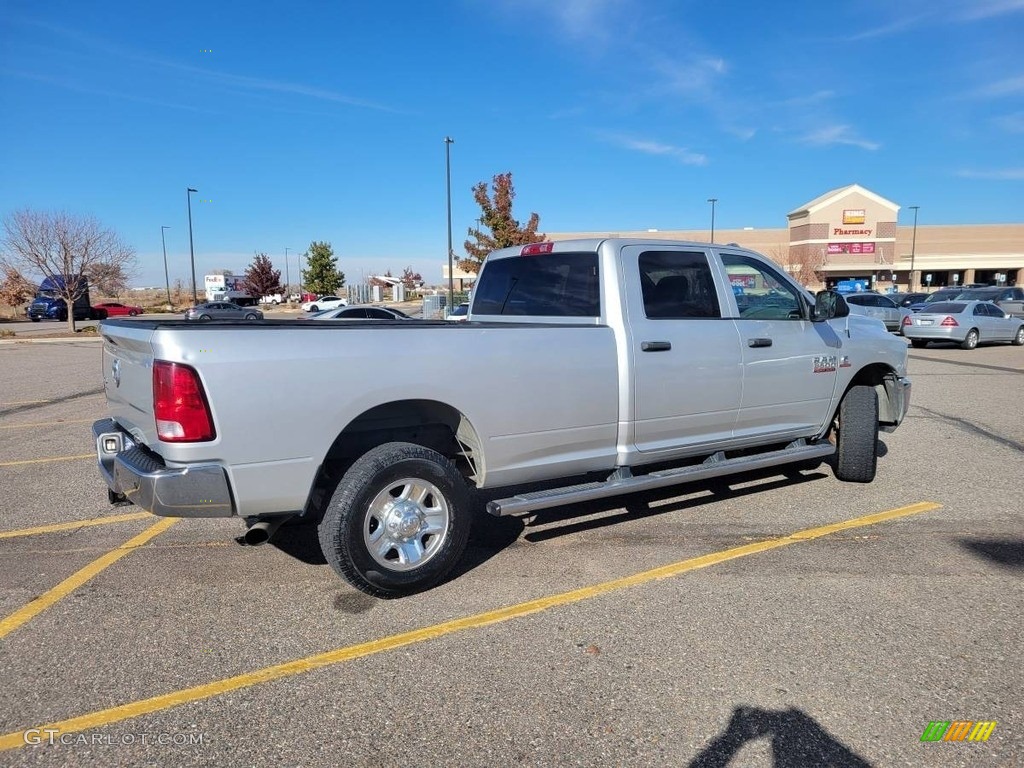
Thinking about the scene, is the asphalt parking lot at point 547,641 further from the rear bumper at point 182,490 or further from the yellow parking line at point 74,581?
the rear bumper at point 182,490

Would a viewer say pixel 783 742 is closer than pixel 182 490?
Yes

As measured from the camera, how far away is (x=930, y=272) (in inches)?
2960

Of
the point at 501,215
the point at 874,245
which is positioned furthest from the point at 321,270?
the point at 874,245

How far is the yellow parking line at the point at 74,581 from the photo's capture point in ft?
11.8

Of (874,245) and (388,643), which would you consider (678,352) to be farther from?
(874,245)

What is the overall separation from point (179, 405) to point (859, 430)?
5229mm

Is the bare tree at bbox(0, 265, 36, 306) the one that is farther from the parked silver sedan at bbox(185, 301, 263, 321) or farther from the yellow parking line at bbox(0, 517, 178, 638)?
the yellow parking line at bbox(0, 517, 178, 638)

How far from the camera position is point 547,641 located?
3.41 m

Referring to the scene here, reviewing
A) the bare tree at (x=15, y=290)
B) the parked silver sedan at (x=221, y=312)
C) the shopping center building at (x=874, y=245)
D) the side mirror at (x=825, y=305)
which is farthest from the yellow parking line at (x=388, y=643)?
the shopping center building at (x=874, y=245)

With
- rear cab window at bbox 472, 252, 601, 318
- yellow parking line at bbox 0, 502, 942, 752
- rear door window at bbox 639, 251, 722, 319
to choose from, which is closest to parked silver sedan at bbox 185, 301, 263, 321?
rear cab window at bbox 472, 252, 601, 318

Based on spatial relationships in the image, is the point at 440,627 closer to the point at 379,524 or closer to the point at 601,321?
the point at 379,524

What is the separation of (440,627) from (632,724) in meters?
1.16

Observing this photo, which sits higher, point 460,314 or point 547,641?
point 460,314

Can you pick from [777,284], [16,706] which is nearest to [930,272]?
[777,284]
